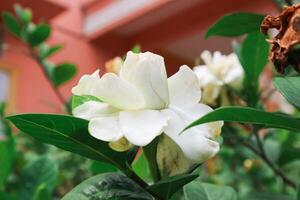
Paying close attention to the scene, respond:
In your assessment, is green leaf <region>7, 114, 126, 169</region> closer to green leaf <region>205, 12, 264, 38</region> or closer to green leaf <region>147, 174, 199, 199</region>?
green leaf <region>147, 174, 199, 199</region>

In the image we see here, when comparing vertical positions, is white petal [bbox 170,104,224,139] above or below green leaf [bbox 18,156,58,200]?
above

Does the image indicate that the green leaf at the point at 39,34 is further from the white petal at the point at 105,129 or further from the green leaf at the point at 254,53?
the white petal at the point at 105,129

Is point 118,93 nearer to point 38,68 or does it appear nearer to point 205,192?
point 205,192

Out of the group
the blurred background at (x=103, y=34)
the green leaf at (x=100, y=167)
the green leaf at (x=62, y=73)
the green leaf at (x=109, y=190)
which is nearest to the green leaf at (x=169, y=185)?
the green leaf at (x=109, y=190)

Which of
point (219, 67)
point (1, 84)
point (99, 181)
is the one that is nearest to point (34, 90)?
Answer: point (1, 84)

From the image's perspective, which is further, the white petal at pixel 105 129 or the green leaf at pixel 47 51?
the green leaf at pixel 47 51

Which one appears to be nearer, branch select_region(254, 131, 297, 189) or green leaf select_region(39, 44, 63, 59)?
branch select_region(254, 131, 297, 189)

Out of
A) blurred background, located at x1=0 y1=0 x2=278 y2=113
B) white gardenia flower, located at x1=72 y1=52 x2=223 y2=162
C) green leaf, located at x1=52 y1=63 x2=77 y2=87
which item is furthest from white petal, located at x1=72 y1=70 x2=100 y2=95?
blurred background, located at x1=0 y1=0 x2=278 y2=113
